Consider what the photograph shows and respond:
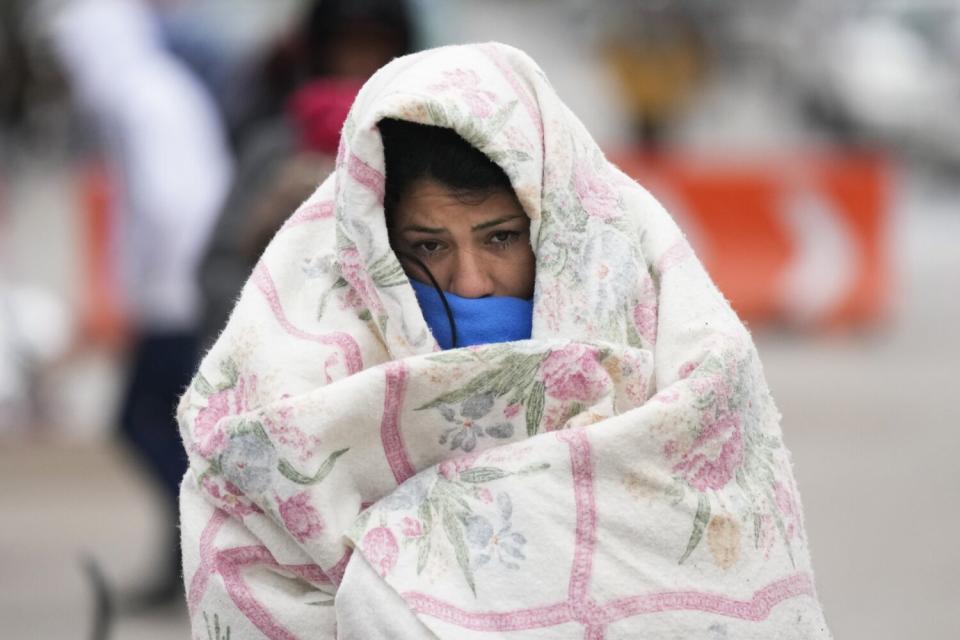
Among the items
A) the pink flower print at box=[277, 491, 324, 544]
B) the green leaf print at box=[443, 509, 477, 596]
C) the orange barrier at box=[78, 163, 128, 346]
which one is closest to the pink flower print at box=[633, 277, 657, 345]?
the green leaf print at box=[443, 509, 477, 596]

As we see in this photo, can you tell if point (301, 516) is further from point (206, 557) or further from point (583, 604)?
point (583, 604)

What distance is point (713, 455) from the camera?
2.15m

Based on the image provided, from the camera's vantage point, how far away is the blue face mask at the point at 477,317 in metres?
2.23

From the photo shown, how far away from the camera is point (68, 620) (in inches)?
220

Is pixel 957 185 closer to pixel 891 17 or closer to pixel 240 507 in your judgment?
pixel 891 17

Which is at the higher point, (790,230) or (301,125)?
(301,125)

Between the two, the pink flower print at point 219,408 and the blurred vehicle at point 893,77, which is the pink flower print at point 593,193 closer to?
the pink flower print at point 219,408

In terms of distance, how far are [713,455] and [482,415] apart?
270 mm

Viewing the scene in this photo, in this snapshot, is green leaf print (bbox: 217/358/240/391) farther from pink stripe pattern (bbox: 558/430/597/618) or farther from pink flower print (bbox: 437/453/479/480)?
pink stripe pattern (bbox: 558/430/597/618)

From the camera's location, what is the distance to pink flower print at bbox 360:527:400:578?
6.82 feet

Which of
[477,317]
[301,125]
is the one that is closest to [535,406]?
[477,317]

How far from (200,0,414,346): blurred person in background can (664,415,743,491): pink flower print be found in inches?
75.4

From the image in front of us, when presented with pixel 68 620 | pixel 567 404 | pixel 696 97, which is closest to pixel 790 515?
pixel 567 404

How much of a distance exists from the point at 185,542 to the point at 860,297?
9674 mm
